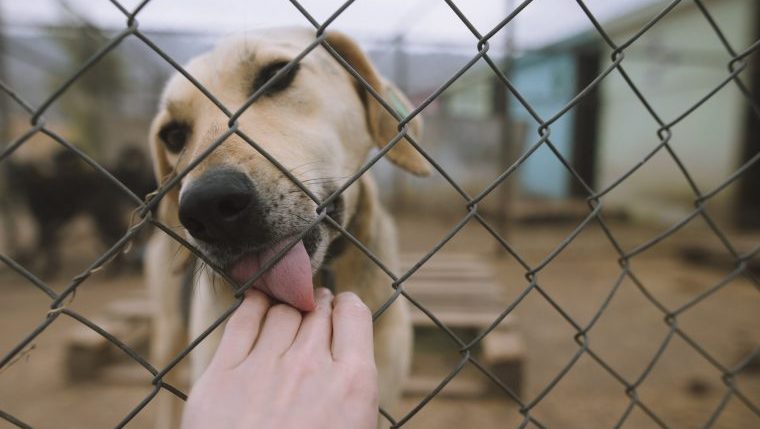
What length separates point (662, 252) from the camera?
6.03m

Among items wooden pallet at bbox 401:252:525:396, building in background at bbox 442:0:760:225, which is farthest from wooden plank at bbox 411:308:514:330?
building in background at bbox 442:0:760:225

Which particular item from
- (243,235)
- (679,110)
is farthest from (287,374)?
(679,110)

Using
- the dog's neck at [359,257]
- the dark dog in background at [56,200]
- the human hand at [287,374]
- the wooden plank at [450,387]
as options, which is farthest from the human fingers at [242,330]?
the dark dog in background at [56,200]

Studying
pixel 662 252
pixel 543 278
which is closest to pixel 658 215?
pixel 662 252

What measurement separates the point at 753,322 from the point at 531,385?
231cm

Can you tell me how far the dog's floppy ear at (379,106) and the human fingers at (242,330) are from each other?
97 cm

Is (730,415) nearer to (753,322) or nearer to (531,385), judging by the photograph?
(531,385)

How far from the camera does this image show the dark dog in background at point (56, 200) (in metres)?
5.21

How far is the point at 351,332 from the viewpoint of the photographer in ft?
2.45

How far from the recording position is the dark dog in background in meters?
5.21

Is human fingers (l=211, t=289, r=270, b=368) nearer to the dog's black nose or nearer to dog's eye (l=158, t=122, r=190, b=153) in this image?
the dog's black nose

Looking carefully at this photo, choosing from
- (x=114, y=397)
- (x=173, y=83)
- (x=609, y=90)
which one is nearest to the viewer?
(x=173, y=83)

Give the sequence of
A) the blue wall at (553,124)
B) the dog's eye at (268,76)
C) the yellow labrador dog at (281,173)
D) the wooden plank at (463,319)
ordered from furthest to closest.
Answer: the blue wall at (553,124)
the wooden plank at (463,319)
the dog's eye at (268,76)
the yellow labrador dog at (281,173)

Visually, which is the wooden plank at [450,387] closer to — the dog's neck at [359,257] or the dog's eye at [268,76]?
the dog's neck at [359,257]
